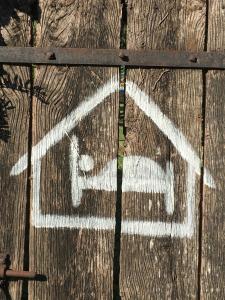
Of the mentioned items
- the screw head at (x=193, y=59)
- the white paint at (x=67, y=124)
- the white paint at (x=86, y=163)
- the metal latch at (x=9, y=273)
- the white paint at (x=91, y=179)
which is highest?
the screw head at (x=193, y=59)

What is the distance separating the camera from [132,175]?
4.34 feet

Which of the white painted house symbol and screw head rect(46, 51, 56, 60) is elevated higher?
screw head rect(46, 51, 56, 60)

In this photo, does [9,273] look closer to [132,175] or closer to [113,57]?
[132,175]

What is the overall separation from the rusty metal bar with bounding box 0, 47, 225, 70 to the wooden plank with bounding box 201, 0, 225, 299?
44 millimetres

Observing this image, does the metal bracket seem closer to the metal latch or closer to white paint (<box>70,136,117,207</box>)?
the metal latch

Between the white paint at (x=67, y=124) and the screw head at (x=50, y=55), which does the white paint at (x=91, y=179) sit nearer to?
the white paint at (x=67, y=124)

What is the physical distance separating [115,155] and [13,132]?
0.33 meters

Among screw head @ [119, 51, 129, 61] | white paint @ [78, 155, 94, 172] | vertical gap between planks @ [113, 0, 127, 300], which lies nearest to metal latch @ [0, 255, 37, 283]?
vertical gap between planks @ [113, 0, 127, 300]

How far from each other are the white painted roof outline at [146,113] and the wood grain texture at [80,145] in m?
0.02

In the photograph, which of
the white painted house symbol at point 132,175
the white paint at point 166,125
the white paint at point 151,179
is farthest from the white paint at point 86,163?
the white paint at point 166,125

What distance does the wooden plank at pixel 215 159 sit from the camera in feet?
4.35

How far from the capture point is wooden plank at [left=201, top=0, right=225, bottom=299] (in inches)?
52.2

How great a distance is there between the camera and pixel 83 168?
1.33m

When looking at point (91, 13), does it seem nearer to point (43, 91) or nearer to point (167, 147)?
point (43, 91)
